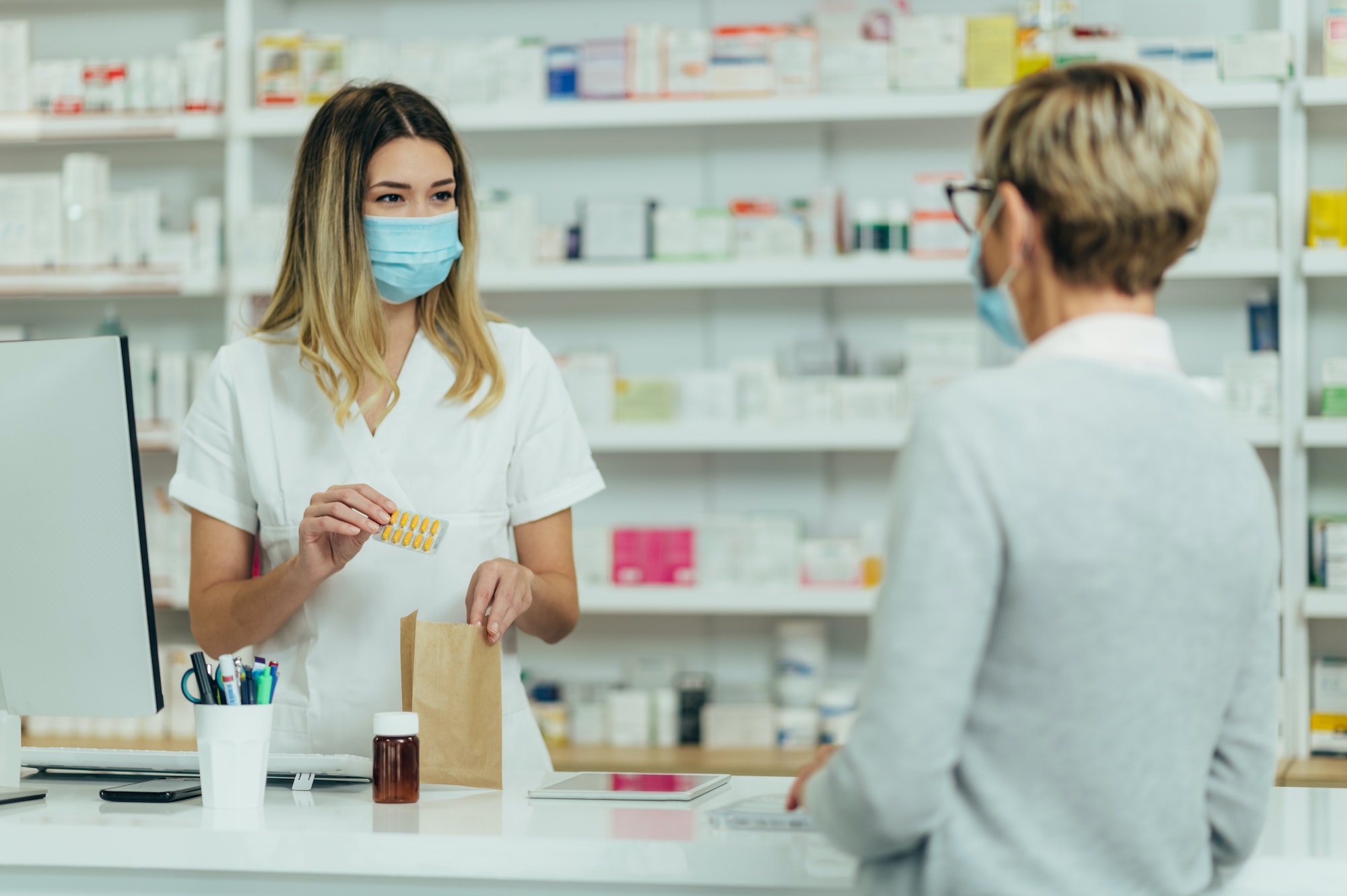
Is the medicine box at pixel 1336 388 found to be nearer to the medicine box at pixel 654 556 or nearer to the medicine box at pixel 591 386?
the medicine box at pixel 654 556

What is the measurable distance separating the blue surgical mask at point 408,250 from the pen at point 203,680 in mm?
646

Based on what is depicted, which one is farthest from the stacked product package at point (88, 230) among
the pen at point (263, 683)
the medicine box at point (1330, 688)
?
the medicine box at point (1330, 688)

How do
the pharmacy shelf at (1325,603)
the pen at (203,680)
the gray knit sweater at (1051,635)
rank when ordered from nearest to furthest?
the gray knit sweater at (1051,635) < the pen at (203,680) < the pharmacy shelf at (1325,603)

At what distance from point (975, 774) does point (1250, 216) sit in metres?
2.75

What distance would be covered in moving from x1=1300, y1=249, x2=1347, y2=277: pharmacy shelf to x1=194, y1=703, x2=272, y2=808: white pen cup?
2746 millimetres

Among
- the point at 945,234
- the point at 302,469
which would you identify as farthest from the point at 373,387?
the point at 945,234

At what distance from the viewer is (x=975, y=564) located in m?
0.83

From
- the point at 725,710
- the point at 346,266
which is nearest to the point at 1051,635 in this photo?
the point at 346,266

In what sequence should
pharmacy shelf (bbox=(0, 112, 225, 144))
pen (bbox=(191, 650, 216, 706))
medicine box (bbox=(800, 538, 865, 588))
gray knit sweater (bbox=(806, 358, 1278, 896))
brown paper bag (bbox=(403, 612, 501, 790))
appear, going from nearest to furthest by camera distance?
gray knit sweater (bbox=(806, 358, 1278, 896)) → pen (bbox=(191, 650, 216, 706)) → brown paper bag (bbox=(403, 612, 501, 790)) → medicine box (bbox=(800, 538, 865, 588)) → pharmacy shelf (bbox=(0, 112, 225, 144))

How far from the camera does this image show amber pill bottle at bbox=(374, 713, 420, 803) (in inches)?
52.9

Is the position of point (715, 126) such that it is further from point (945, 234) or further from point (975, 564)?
point (975, 564)

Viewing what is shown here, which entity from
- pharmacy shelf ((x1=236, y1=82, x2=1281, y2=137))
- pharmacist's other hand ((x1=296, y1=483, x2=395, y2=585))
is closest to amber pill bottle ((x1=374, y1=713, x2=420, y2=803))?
pharmacist's other hand ((x1=296, y1=483, x2=395, y2=585))

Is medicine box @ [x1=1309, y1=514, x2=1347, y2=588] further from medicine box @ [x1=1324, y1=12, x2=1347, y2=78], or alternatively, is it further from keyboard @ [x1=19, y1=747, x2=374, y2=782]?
keyboard @ [x1=19, y1=747, x2=374, y2=782]

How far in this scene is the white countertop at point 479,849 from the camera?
1136mm
